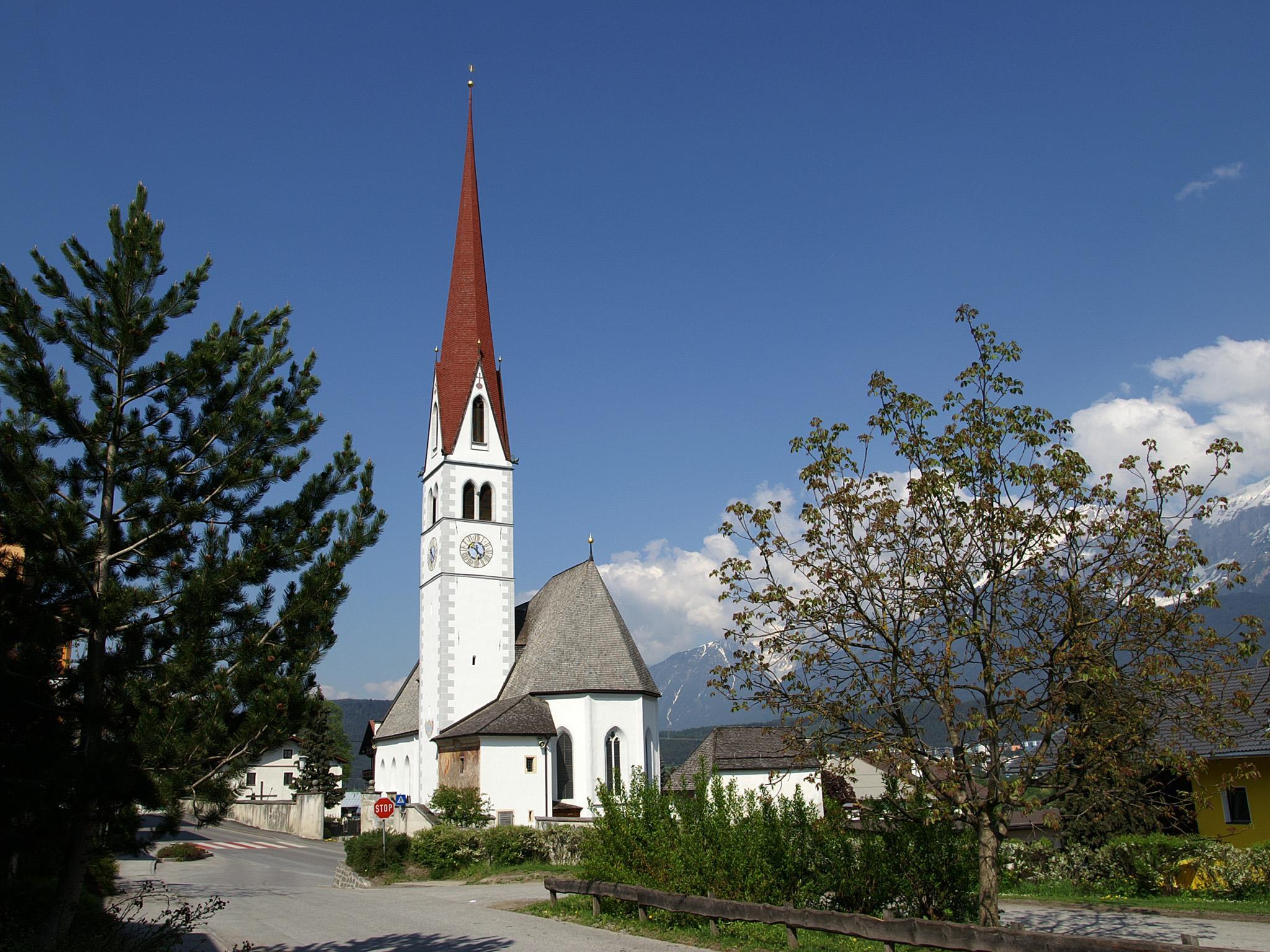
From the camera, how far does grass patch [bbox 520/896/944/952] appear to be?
13305 mm

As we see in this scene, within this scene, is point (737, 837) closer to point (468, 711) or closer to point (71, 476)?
point (71, 476)

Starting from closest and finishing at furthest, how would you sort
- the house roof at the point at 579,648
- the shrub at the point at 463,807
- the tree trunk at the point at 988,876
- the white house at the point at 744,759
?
the tree trunk at the point at 988,876 < the shrub at the point at 463,807 < the house roof at the point at 579,648 < the white house at the point at 744,759

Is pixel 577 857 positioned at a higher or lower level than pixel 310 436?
lower

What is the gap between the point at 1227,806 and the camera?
2244cm

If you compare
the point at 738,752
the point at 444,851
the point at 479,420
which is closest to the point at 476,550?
the point at 479,420

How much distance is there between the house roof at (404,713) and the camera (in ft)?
139

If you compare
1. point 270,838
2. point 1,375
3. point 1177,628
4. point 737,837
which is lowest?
point 270,838

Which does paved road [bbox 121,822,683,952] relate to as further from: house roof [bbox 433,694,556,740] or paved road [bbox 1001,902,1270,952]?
paved road [bbox 1001,902,1270,952]

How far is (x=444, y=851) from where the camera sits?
90.1 ft

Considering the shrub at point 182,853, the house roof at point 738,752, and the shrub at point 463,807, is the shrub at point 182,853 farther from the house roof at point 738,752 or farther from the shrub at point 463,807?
the house roof at point 738,752

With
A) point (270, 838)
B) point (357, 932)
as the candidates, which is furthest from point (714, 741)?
point (357, 932)

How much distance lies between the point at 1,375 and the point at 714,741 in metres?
42.0

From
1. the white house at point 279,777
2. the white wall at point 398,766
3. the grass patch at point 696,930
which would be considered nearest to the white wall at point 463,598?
the white wall at point 398,766

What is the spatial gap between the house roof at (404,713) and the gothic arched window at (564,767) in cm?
965
